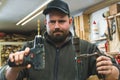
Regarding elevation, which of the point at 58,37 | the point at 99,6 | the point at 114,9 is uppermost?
the point at 99,6

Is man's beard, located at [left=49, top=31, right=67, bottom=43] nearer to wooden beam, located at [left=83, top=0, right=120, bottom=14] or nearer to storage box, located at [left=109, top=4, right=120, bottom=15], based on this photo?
storage box, located at [left=109, top=4, right=120, bottom=15]

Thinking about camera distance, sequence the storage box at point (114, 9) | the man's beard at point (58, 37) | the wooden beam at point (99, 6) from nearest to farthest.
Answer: the man's beard at point (58, 37) < the storage box at point (114, 9) < the wooden beam at point (99, 6)

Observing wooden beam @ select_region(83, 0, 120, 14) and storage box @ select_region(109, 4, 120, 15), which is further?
wooden beam @ select_region(83, 0, 120, 14)

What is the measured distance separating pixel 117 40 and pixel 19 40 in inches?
203

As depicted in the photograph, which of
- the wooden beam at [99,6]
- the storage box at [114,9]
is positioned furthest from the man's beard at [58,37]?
the wooden beam at [99,6]

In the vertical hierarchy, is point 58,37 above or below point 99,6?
below

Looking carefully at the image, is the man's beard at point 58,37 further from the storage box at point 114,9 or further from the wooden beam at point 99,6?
the wooden beam at point 99,6

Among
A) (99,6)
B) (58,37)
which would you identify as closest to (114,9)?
(99,6)

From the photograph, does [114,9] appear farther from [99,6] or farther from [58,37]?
[58,37]

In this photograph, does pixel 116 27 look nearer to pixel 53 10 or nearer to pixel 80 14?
pixel 80 14

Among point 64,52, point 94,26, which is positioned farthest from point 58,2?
point 94,26

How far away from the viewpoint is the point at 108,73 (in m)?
1.13

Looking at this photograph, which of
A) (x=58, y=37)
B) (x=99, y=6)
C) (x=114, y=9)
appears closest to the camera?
(x=58, y=37)

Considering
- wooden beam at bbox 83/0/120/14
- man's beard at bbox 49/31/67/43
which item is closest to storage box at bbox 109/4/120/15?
wooden beam at bbox 83/0/120/14
